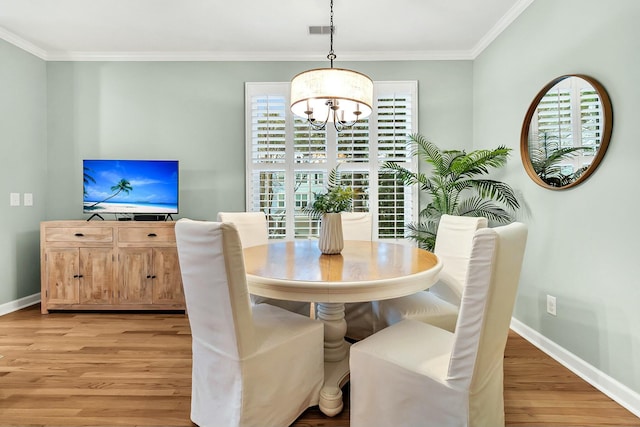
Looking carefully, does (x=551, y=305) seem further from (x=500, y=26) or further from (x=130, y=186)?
(x=130, y=186)

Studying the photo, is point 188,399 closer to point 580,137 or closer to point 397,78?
point 580,137

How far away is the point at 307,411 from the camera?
1.62m

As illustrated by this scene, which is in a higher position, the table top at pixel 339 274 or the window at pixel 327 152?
the window at pixel 327 152

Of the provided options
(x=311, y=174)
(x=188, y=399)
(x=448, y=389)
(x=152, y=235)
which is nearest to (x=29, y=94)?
(x=152, y=235)

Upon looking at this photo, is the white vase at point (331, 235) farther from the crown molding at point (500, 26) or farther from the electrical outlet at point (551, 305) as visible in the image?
the crown molding at point (500, 26)

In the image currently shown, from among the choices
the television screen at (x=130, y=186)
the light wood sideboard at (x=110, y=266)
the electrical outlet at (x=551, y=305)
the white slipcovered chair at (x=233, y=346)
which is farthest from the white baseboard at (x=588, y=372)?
the television screen at (x=130, y=186)

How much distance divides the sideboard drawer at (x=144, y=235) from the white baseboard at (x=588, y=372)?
317cm

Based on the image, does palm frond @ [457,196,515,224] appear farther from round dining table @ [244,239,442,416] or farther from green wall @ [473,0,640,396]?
round dining table @ [244,239,442,416]

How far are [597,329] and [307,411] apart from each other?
5.78ft

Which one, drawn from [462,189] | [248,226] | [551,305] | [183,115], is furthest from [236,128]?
[551,305]

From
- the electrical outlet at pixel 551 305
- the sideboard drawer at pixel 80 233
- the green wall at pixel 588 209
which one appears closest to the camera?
the green wall at pixel 588 209

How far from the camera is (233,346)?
4.20 feet

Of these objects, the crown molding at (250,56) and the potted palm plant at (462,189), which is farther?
the crown molding at (250,56)

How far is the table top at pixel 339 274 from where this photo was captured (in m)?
1.32
